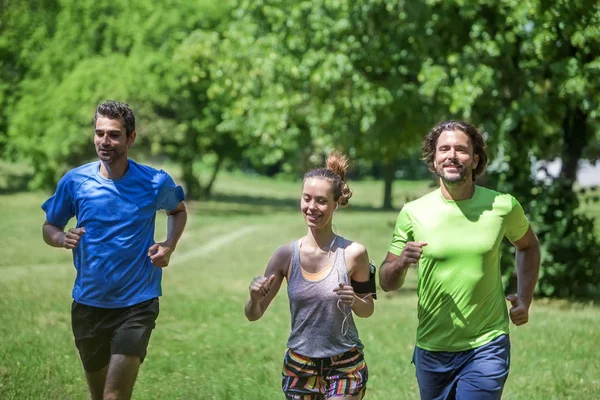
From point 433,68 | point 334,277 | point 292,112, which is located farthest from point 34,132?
point 334,277

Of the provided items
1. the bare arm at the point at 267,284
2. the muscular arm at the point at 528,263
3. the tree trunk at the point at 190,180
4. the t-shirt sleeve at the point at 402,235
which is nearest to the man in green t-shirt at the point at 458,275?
the t-shirt sleeve at the point at 402,235

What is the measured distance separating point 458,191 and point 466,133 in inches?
12.5

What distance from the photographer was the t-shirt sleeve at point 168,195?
6066 mm

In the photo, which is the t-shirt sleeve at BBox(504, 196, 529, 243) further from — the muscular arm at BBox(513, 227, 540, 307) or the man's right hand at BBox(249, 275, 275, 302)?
the man's right hand at BBox(249, 275, 275, 302)

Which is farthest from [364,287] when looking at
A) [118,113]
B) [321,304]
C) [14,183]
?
[14,183]

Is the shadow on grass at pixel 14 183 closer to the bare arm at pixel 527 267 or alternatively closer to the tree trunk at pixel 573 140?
the tree trunk at pixel 573 140

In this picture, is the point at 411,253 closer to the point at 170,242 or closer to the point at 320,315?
the point at 320,315

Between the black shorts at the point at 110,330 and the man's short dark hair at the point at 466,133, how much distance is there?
6.32 feet

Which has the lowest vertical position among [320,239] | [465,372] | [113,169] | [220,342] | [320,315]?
[220,342]

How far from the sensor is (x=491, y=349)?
5.07 meters

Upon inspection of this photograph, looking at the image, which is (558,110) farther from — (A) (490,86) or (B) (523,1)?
(B) (523,1)

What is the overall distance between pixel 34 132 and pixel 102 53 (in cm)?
501

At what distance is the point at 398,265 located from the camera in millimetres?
4949

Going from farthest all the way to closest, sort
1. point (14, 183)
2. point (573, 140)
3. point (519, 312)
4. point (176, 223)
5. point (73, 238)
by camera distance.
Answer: point (14, 183) < point (573, 140) < point (176, 223) < point (73, 238) < point (519, 312)
